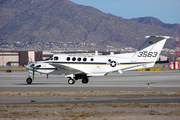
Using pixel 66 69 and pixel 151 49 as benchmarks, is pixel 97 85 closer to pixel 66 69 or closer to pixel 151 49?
pixel 66 69

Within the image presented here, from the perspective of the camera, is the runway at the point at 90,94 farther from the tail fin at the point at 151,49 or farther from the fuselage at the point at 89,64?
the tail fin at the point at 151,49

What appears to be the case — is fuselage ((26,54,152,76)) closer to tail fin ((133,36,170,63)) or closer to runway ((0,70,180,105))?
tail fin ((133,36,170,63))

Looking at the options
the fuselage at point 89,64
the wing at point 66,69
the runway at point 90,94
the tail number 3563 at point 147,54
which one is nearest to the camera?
the runway at point 90,94

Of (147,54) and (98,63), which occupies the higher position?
(147,54)

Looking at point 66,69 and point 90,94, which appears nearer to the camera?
point 90,94

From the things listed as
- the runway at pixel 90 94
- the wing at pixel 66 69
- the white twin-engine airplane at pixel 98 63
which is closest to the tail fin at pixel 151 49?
the white twin-engine airplane at pixel 98 63

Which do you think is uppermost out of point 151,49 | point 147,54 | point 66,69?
point 151,49

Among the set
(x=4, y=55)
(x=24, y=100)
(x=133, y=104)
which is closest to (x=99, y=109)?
(x=133, y=104)

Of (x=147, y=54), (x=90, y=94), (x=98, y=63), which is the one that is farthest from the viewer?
(x=98, y=63)

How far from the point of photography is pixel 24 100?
19.9 metres

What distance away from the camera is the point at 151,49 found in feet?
107

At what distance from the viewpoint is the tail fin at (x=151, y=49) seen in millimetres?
32531

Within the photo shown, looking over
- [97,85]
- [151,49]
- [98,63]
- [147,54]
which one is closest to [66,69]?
[98,63]

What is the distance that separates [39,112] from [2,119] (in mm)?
2164
